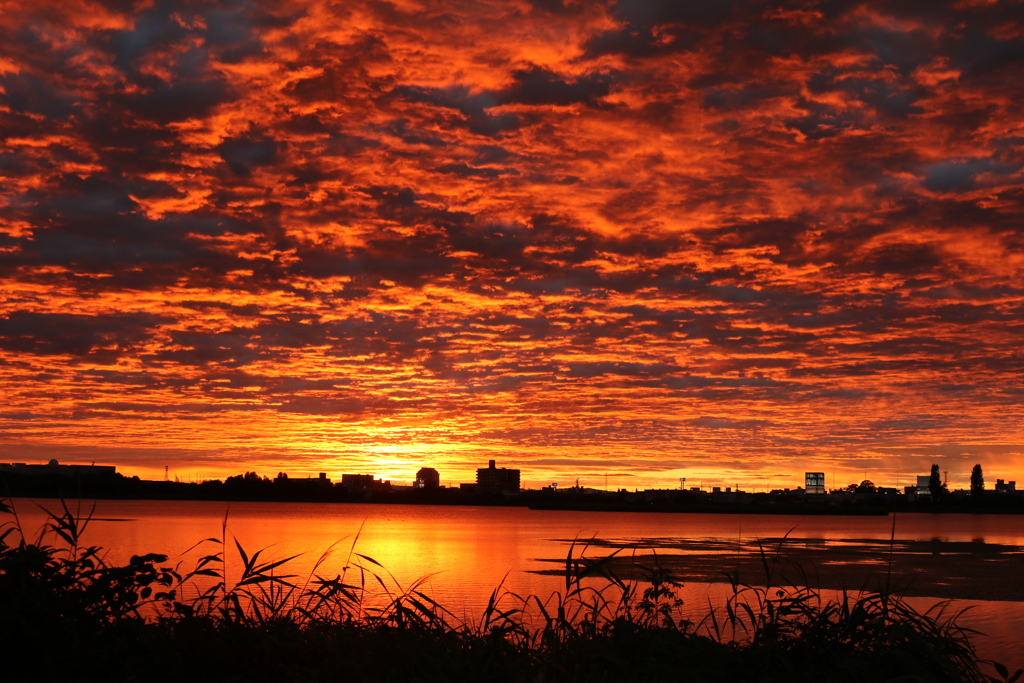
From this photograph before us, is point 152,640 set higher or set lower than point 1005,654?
higher

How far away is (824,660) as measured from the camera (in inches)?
407

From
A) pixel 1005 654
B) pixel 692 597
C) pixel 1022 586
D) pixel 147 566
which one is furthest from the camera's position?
pixel 1022 586

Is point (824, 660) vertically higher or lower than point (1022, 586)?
higher

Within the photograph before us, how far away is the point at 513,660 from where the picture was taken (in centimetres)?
1072

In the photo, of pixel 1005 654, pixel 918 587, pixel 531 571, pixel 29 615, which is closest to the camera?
pixel 29 615

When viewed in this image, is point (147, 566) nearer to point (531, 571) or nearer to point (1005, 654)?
point (1005, 654)

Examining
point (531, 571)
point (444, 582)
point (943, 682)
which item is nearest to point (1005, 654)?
point (943, 682)

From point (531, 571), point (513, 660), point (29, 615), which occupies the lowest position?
point (531, 571)

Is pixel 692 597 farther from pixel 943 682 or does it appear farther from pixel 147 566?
pixel 147 566

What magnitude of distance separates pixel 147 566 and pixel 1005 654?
1999 cm

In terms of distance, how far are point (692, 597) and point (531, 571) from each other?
1638cm

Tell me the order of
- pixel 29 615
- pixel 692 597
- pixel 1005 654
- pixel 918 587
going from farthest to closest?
pixel 918 587 → pixel 692 597 → pixel 1005 654 → pixel 29 615

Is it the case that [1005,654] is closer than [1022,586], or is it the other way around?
[1005,654]

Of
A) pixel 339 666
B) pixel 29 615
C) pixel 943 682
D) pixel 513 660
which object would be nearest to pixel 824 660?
pixel 943 682
